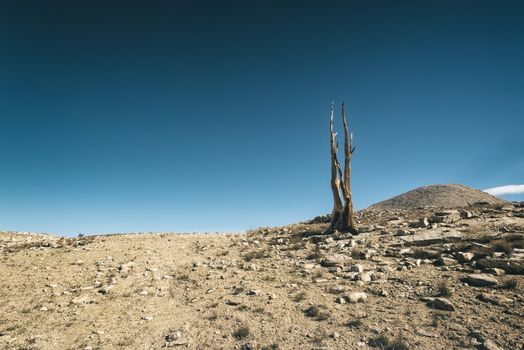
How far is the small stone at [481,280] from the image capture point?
30.4 ft

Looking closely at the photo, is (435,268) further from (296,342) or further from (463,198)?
(463,198)

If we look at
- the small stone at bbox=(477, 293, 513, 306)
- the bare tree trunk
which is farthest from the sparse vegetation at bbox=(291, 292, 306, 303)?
the bare tree trunk

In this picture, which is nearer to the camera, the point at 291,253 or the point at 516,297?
the point at 516,297

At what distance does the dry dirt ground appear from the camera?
7621 millimetres

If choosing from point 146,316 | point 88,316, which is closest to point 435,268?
point 146,316

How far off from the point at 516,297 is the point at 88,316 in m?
12.1

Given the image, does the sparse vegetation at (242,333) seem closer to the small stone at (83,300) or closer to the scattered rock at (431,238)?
the small stone at (83,300)

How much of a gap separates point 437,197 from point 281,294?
143 ft

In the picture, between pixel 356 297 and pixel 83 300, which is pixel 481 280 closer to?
pixel 356 297

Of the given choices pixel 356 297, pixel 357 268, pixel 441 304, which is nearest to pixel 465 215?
pixel 357 268

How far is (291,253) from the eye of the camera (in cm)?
1530

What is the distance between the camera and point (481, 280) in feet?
30.9

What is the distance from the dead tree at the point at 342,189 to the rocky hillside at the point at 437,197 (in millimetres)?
26601

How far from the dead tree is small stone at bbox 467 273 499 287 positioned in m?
10.2
